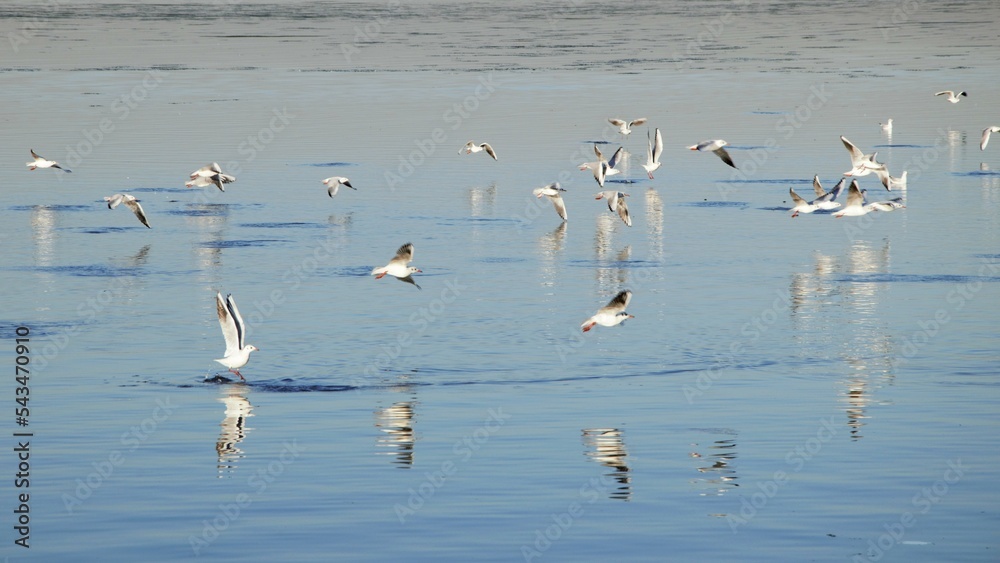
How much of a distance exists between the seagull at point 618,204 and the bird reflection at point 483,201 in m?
2.18

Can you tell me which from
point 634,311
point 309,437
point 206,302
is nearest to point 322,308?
point 206,302

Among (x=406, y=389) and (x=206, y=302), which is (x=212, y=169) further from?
(x=406, y=389)

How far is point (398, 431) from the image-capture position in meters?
14.7

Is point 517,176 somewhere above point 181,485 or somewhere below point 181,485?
above

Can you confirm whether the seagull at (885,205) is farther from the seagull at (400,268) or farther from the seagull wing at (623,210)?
the seagull at (400,268)

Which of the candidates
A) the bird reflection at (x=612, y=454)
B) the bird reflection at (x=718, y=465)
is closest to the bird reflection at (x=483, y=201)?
the bird reflection at (x=612, y=454)

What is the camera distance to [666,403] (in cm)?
1578

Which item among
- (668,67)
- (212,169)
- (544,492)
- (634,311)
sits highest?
(668,67)

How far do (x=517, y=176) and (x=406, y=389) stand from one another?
658 inches

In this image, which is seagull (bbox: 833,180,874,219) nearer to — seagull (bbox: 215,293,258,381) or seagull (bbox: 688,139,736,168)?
seagull (bbox: 688,139,736,168)

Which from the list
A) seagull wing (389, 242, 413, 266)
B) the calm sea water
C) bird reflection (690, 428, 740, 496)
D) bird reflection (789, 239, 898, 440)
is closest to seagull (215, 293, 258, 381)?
the calm sea water

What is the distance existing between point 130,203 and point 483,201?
694 cm

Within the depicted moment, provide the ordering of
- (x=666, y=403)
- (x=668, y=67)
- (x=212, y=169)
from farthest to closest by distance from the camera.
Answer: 1. (x=668, y=67)
2. (x=212, y=169)
3. (x=666, y=403)

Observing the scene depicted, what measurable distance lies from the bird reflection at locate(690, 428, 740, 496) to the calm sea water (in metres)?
0.04
